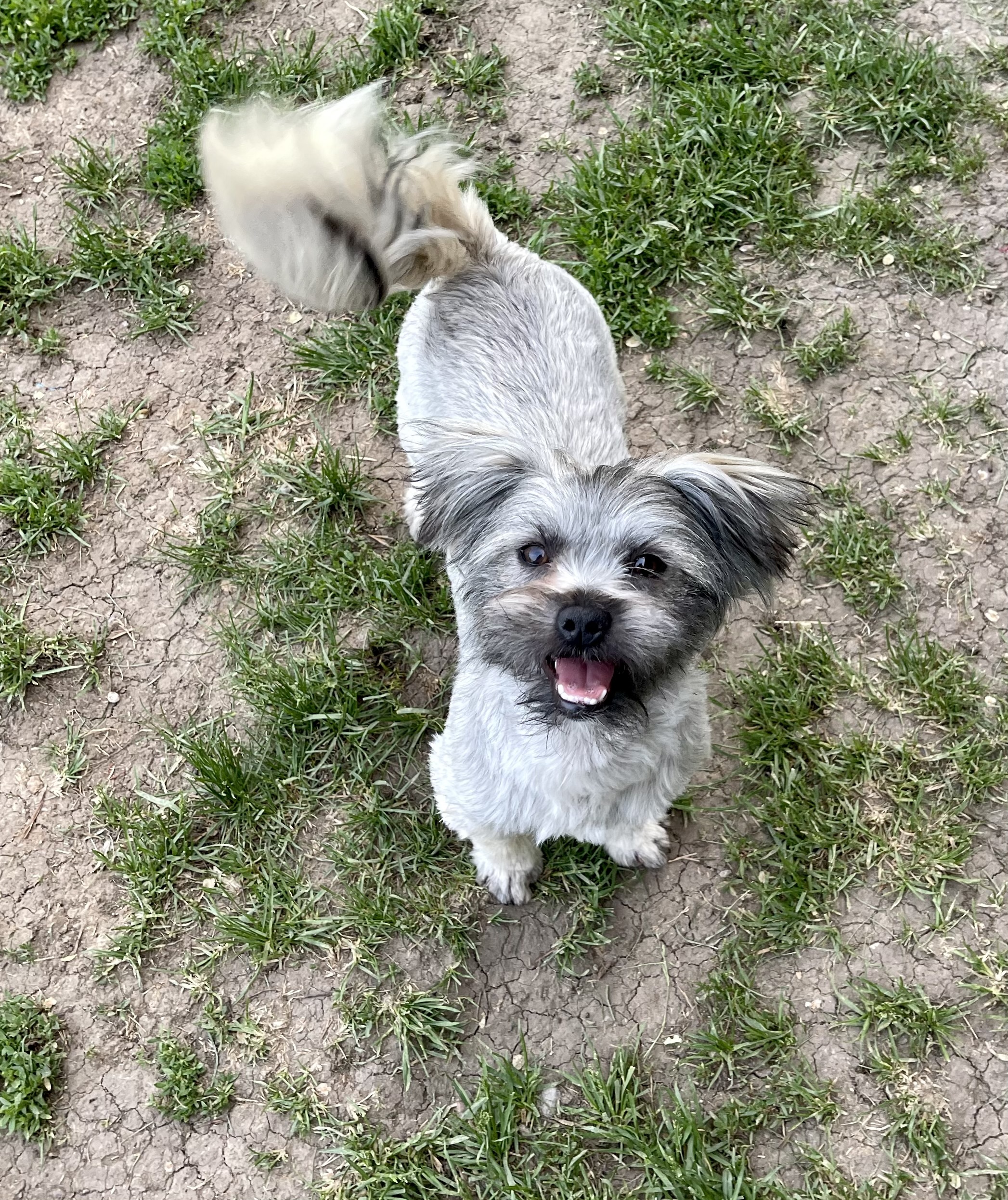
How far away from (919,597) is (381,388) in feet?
8.39

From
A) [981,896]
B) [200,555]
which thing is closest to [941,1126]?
[981,896]

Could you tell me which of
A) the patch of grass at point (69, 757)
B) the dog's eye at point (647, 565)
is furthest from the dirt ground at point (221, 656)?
the dog's eye at point (647, 565)

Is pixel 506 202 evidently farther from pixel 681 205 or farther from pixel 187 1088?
pixel 187 1088

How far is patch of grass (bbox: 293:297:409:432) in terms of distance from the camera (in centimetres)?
478

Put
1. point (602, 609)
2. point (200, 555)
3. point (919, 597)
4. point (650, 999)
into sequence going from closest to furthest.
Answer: point (602, 609)
point (650, 999)
point (919, 597)
point (200, 555)

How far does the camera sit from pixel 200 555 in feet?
14.9

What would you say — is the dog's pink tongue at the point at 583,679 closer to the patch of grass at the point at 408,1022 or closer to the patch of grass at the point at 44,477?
the patch of grass at the point at 408,1022

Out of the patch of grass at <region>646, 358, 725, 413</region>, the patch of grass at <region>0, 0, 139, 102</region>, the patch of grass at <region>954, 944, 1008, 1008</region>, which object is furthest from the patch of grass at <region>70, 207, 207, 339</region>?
the patch of grass at <region>954, 944, 1008, 1008</region>

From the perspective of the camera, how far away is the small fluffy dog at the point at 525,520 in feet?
9.22

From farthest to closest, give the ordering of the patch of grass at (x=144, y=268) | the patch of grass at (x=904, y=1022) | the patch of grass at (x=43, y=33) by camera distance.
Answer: the patch of grass at (x=43, y=33) → the patch of grass at (x=144, y=268) → the patch of grass at (x=904, y=1022)

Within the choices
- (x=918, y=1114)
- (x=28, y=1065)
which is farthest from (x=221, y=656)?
(x=918, y=1114)

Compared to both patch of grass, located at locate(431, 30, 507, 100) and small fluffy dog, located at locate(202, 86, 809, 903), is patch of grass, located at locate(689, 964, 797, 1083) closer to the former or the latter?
small fluffy dog, located at locate(202, 86, 809, 903)

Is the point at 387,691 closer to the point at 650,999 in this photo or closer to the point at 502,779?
the point at 502,779

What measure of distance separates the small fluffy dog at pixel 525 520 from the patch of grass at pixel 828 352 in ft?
4.80
